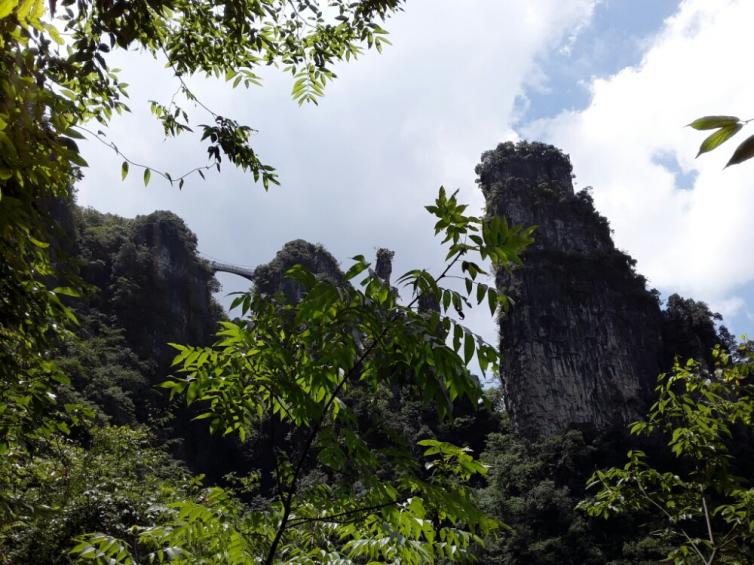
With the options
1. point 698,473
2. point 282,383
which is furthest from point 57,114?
point 698,473

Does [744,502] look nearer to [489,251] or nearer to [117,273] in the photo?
[489,251]

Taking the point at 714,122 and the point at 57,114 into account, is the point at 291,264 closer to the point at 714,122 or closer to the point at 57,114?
the point at 57,114

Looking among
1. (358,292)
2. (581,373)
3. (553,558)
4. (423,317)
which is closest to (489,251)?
(423,317)

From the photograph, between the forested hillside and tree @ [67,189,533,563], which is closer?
tree @ [67,189,533,563]

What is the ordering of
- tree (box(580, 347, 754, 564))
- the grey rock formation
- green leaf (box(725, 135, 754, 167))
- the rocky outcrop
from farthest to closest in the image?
Result: 1. the rocky outcrop
2. the grey rock formation
3. tree (box(580, 347, 754, 564))
4. green leaf (box(725, 135, 754, 167))

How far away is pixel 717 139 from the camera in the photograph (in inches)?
25.4

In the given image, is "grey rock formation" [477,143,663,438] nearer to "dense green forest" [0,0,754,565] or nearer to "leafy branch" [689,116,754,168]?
"dense green forest" [0,0,754,565]

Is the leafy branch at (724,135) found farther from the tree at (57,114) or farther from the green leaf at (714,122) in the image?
the tree at (57,114)

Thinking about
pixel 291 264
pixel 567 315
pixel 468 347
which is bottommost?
pixel 468 347

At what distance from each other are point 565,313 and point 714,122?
139 feet

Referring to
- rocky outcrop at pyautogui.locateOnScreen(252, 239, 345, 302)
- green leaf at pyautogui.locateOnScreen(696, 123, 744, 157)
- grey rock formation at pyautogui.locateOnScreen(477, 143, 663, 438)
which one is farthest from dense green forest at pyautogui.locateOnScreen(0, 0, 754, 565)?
rocky outcrop at pyautogui.locateOnScreen(252, 239, 345, 302)

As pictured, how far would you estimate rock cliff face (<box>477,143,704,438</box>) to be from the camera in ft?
121

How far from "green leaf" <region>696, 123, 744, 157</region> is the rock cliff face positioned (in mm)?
36553

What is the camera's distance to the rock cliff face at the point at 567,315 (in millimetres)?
36969
